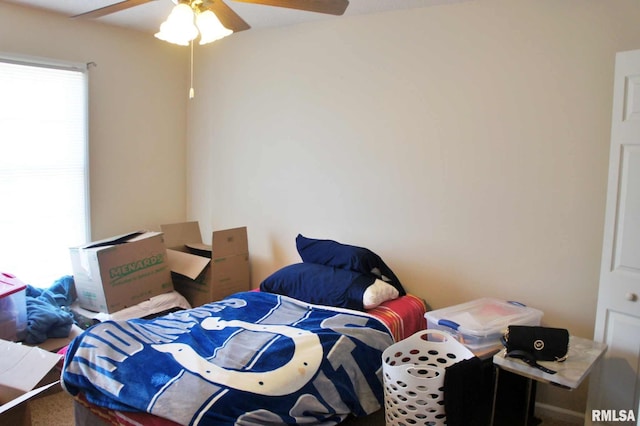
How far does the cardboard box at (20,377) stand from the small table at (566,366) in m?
1.93

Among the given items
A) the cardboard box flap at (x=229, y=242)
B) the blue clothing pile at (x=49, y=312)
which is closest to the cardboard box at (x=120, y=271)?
the blue clothing pile at (x=49, y=312)

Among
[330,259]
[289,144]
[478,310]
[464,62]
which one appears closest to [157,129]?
[289,144]

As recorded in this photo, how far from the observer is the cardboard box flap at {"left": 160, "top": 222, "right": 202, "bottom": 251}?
12.3ft

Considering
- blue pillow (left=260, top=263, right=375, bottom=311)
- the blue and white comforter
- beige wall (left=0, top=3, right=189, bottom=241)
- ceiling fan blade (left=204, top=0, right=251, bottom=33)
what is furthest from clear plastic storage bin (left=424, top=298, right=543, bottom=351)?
beige wall (left=0, top=3, right=189, bottom=241)

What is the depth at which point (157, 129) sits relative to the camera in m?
3.96

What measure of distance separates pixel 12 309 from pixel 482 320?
2.67 m

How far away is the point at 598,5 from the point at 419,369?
2.03 metres

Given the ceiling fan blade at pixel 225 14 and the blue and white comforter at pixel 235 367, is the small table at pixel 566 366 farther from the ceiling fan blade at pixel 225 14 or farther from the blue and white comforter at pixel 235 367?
the ceiling fan blade at pixel 225 14

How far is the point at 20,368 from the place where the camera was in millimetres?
2219

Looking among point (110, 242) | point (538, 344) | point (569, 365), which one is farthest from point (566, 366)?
point (110, 242)

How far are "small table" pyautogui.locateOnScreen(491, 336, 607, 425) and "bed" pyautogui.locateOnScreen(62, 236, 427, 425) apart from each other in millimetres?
651

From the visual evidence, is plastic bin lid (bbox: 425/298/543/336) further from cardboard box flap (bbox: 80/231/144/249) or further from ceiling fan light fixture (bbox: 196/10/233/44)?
cardboard box flap (bbox: 80/231/144/249)

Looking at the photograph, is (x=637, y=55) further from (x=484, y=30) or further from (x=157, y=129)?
(x=157, y=129)

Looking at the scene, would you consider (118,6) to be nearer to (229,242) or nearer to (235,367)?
(235,367)
